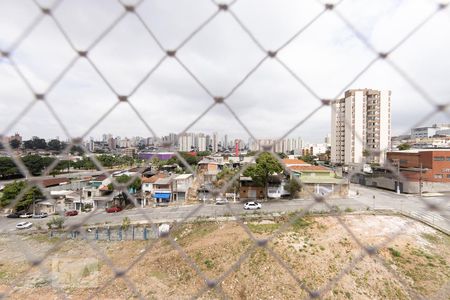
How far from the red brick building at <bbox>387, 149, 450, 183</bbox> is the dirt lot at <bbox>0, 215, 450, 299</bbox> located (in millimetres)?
2868

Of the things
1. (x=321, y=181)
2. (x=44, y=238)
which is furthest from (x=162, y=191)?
(x=321, y=181)

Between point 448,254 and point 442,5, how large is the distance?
15.2 feet

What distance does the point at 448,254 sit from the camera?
3713 mm

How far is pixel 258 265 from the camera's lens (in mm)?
3559

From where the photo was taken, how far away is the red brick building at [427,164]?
6.72m

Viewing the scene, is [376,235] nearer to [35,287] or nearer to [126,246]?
[126,246]

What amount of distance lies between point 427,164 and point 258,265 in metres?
6.53

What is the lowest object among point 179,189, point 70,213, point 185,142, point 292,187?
point 70,213

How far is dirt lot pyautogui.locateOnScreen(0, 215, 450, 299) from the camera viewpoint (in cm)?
316

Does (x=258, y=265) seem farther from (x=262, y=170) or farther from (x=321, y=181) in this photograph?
(x=321, y=181)

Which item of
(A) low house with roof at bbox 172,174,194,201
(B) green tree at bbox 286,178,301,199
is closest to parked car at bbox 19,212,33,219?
(A) low house with roof at bbox 172,174,194,201

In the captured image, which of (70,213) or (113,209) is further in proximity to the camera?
(113,209)

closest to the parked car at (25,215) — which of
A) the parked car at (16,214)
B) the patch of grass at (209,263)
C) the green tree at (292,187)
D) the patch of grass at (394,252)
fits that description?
the parked car at (16,214)

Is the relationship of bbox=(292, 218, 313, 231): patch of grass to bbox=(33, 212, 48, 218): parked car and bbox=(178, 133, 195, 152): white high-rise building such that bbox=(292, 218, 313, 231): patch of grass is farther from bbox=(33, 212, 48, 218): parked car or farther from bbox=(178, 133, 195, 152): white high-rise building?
bbox=(33, 212, 48, 218): parked car
